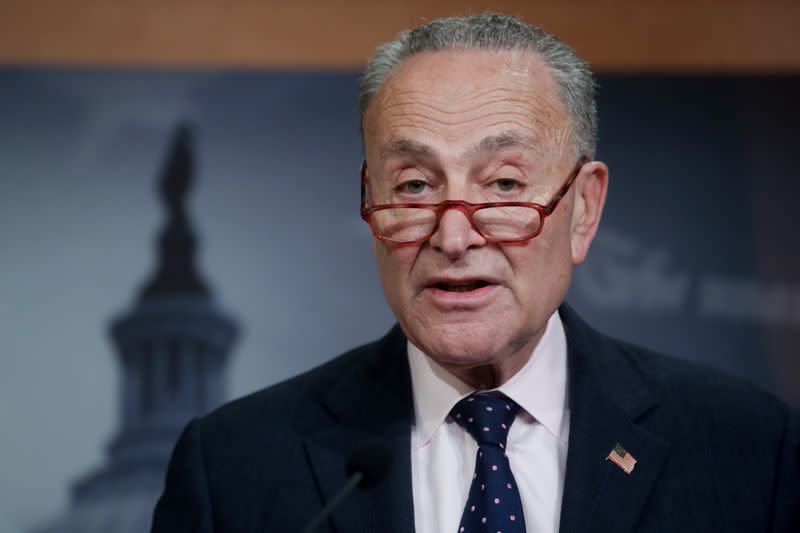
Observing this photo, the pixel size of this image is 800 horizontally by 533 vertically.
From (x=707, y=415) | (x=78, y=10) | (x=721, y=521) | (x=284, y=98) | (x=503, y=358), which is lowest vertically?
(x=721, y=521)

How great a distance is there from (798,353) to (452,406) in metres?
1.32

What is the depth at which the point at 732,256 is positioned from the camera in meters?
2.93

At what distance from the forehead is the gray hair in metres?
Result: 0.02

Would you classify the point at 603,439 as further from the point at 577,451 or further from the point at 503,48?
the point at 503,48

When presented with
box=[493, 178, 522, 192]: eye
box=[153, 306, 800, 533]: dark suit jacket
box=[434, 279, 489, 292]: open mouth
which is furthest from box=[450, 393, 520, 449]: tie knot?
box=[493, 178, 522, 192]: eye

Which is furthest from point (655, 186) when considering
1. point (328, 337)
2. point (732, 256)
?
point (328, 337)

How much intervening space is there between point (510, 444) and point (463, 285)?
1.05ft

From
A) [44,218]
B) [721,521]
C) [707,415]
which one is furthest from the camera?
[44,218]

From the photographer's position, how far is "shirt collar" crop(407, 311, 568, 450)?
1992mm

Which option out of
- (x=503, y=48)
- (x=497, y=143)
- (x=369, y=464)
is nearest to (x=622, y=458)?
(x=369, y=464)

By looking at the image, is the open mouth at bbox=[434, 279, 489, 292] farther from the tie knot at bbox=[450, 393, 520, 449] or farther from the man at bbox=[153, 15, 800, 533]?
the tie knot at bbox=[450, 393, 520, 449]

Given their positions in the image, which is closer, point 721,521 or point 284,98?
point 721,521

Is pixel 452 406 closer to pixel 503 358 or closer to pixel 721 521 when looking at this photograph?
pixel 503 358

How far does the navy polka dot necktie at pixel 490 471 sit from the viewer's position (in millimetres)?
1851
